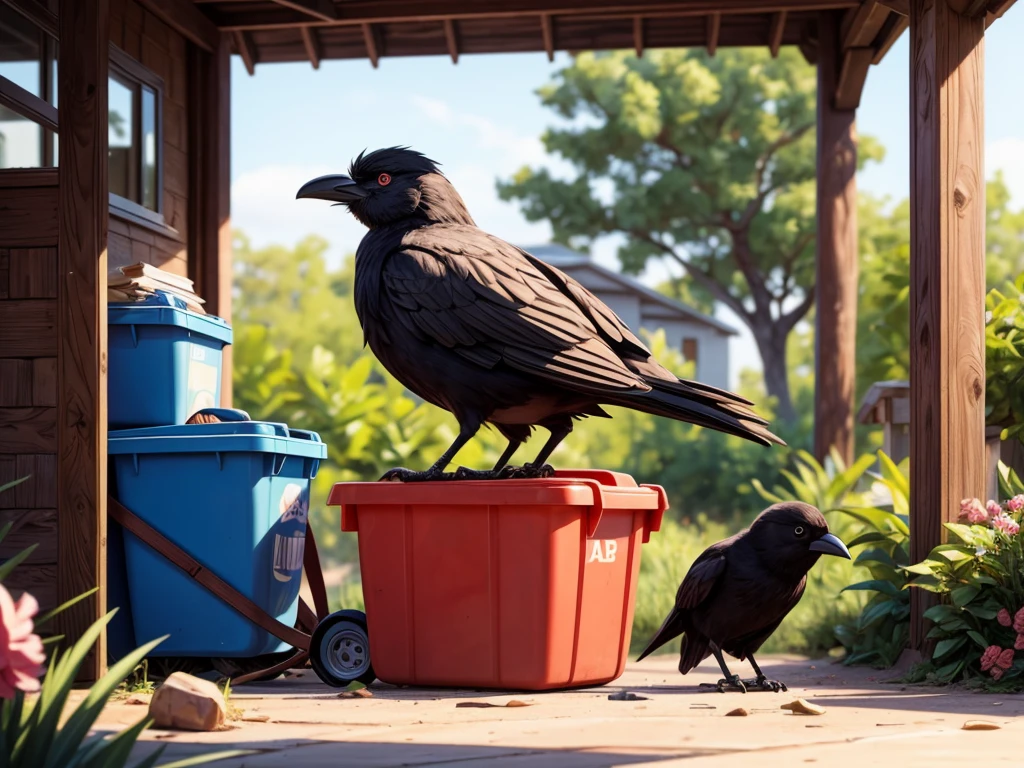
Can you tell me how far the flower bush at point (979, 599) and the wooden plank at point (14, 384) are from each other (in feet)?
11.0

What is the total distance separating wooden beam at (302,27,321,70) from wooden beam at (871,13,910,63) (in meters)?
3.40

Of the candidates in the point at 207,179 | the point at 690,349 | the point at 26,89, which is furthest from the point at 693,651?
the point at 690,349

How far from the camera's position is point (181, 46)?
22.0 feet

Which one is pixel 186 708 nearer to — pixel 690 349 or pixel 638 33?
pixel 638 33

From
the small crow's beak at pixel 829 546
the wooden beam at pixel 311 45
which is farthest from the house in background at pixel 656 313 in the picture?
the small crow's beak at pixel 829 546

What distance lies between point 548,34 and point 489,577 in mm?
4071

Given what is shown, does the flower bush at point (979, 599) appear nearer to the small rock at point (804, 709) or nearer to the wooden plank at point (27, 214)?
the small rock at point (804, 709)

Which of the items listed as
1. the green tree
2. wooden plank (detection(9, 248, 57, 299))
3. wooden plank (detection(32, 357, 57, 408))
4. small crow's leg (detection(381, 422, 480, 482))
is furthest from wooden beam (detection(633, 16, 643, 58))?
the green tree

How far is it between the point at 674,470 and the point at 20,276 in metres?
17.6

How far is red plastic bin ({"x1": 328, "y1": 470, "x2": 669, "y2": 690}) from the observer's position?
3900mm

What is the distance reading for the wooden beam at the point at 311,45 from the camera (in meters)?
7.18

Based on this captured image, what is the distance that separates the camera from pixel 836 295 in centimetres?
812

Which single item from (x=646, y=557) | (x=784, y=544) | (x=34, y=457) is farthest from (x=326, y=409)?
(x=784, y=544)

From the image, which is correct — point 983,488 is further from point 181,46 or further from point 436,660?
point 181,46
